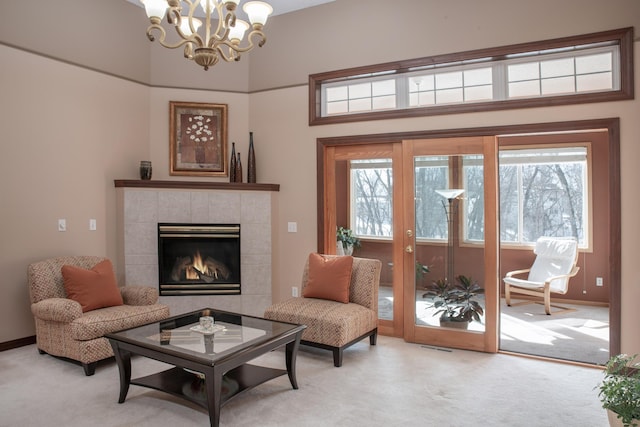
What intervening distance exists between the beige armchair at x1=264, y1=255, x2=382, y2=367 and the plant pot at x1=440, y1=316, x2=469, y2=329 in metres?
0.68

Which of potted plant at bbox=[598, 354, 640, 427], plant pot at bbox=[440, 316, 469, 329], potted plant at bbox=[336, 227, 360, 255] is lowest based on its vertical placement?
plant pot at bbox=[440, 316, 469, 329]

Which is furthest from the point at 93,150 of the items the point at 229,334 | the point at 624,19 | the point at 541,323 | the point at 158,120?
the point at 541,323

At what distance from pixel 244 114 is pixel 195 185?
3.62 ft

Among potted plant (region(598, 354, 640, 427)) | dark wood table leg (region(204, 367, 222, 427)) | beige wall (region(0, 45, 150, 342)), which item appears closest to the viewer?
potted plant (region(598, 354, 640, 427))

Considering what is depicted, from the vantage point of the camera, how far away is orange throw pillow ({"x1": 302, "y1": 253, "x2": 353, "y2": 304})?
4352 mm

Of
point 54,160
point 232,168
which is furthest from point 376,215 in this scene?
point 54,160

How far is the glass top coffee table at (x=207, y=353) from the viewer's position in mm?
2707

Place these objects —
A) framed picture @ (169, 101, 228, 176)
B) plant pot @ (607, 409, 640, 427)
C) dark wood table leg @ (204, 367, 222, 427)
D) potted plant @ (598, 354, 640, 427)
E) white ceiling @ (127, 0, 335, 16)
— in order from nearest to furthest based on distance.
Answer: potted plant @ (598, 354, 640, 427)
plant pot @ (607, 409, 640, 427)
dark wood table leg @ (204, 367, 222, 427)
white ceiling @ (127, 0, 335, 16)
framed picture @ (169, 101, 228, 176)

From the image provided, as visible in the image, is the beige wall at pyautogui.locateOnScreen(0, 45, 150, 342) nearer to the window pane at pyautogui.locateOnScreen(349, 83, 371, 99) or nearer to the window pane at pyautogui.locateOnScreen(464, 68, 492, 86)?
the window pane at pyautogui.locateOnScreen(349, 83, 371, 99)

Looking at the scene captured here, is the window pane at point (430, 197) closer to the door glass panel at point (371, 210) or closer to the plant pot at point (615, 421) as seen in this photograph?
the door glass panel at point (371, 210)

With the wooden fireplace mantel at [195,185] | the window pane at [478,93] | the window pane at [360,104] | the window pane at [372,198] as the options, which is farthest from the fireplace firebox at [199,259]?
the window pane at [478,93]

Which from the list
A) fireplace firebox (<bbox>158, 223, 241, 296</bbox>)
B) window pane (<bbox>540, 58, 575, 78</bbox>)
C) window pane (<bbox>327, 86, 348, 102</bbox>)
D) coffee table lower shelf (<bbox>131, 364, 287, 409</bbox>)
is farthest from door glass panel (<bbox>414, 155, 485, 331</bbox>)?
fireplace firebox (<bbox>158, 223, 241, 296</bbox>)

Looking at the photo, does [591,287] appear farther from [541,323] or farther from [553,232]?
[541,323]

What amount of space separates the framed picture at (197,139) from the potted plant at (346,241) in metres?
1.59
